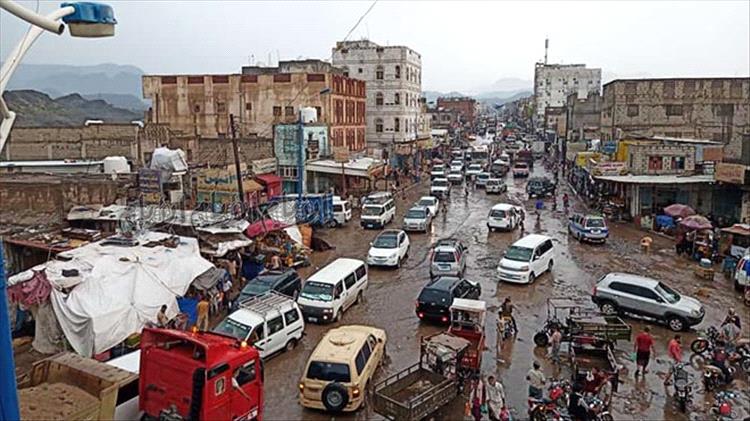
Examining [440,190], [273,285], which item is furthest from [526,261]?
[440,190]

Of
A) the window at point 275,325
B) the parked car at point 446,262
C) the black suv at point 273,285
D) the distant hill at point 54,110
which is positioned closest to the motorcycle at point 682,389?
the window at point 275,325

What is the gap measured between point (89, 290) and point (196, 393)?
7.48 m

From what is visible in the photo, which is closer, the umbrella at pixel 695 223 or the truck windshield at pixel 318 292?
the truck windshield at pixel 318 292

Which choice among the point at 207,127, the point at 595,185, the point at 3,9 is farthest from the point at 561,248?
the point at 207,127

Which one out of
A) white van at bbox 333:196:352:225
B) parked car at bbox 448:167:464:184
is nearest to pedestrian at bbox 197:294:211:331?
white van at bbox 333:196:352:225

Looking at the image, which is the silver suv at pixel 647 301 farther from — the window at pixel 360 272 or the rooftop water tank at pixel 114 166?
the rooftop water tank at pixel 114 166

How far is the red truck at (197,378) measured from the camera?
11438 mm

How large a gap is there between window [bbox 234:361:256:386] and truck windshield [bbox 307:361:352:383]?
1688 millimetres

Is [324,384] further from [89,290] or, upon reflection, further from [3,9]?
[3,9]

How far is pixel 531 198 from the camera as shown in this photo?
4788 cm

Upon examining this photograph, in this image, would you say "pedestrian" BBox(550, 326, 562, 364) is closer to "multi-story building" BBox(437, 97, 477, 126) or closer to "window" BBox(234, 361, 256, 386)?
"window" BBox(234, 361, 256, 386)

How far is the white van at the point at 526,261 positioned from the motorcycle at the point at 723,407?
9942 mm

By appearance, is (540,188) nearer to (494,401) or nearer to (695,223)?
(695,223)

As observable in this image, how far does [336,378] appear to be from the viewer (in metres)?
13.5
